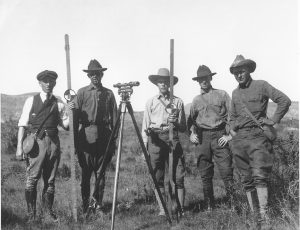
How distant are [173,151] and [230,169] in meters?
1.06

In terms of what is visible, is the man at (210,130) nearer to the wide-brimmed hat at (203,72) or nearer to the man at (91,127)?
the wide-brimmed hat at (203,72)

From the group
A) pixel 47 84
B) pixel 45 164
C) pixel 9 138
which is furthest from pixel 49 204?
pixel 9 138

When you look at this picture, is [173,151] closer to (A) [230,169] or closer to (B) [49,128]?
(A) [230,169]

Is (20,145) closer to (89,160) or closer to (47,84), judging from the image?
(47,84)

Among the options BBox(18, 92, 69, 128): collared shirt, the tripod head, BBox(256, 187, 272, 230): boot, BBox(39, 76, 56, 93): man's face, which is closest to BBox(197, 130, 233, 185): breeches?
BBox(256, 187, 272, 230): boot

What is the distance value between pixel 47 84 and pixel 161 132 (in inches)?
82.3

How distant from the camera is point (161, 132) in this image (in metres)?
6.62

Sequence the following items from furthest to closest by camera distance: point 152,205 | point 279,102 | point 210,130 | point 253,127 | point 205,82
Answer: point 152,205
point 205,82
point 210,130
point 253,127
point 279,102

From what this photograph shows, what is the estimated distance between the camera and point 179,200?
259 inches

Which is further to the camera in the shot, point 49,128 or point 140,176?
point 140,176

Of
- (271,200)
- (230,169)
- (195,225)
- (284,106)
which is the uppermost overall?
(284,106)

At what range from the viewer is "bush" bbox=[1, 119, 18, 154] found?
44.5 ft

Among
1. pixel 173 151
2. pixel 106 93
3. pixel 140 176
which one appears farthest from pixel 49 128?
pixel 140 176

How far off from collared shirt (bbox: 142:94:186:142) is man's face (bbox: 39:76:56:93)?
5.62ft
